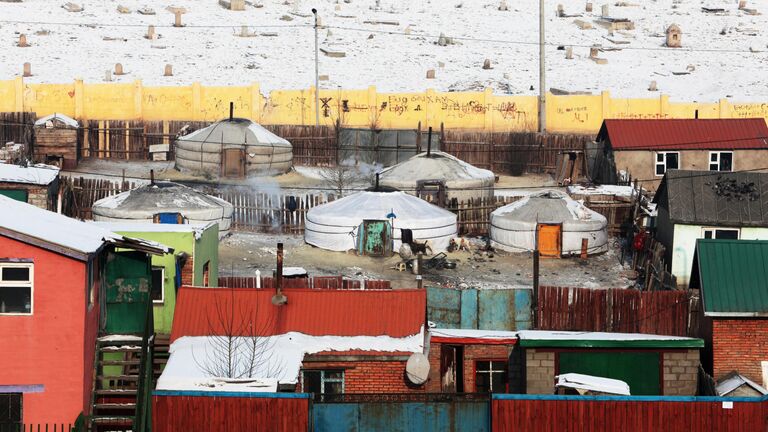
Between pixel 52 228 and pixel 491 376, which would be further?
pixel 491 376

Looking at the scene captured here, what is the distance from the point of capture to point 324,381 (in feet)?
85.7

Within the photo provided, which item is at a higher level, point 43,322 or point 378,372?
point 43,322

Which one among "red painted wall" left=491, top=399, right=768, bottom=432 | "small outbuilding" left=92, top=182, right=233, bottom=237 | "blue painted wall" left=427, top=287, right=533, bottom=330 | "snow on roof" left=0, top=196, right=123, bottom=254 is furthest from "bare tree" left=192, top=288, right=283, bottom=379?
"small outbuilding" left=92, top=182, right=233, bottom=237

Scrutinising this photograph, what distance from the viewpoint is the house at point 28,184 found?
40.2 m

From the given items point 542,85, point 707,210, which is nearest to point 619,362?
point 707,210

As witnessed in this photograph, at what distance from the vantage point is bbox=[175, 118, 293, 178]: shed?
5597cm

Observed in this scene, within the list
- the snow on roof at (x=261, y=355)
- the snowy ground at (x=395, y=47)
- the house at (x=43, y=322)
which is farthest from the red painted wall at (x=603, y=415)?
the snowy ground at (x=395, y=47)

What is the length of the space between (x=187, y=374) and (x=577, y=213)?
75.9 feet

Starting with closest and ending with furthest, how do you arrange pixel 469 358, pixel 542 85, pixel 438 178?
pixel 469 358 → pixel 438 178 → pixel 542 85

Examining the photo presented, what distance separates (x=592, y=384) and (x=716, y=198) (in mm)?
16833

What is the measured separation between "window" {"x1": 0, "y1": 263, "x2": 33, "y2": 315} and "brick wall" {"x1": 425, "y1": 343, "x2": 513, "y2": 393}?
332 inches

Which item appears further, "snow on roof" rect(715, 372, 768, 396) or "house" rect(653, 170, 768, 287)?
"house" rect(653, 170, 768, 287)

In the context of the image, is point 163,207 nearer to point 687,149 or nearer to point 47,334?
point 687,149

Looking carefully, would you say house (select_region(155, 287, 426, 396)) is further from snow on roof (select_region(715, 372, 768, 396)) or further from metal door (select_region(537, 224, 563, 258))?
metal door (select_region(537, 224, 563, 258))
